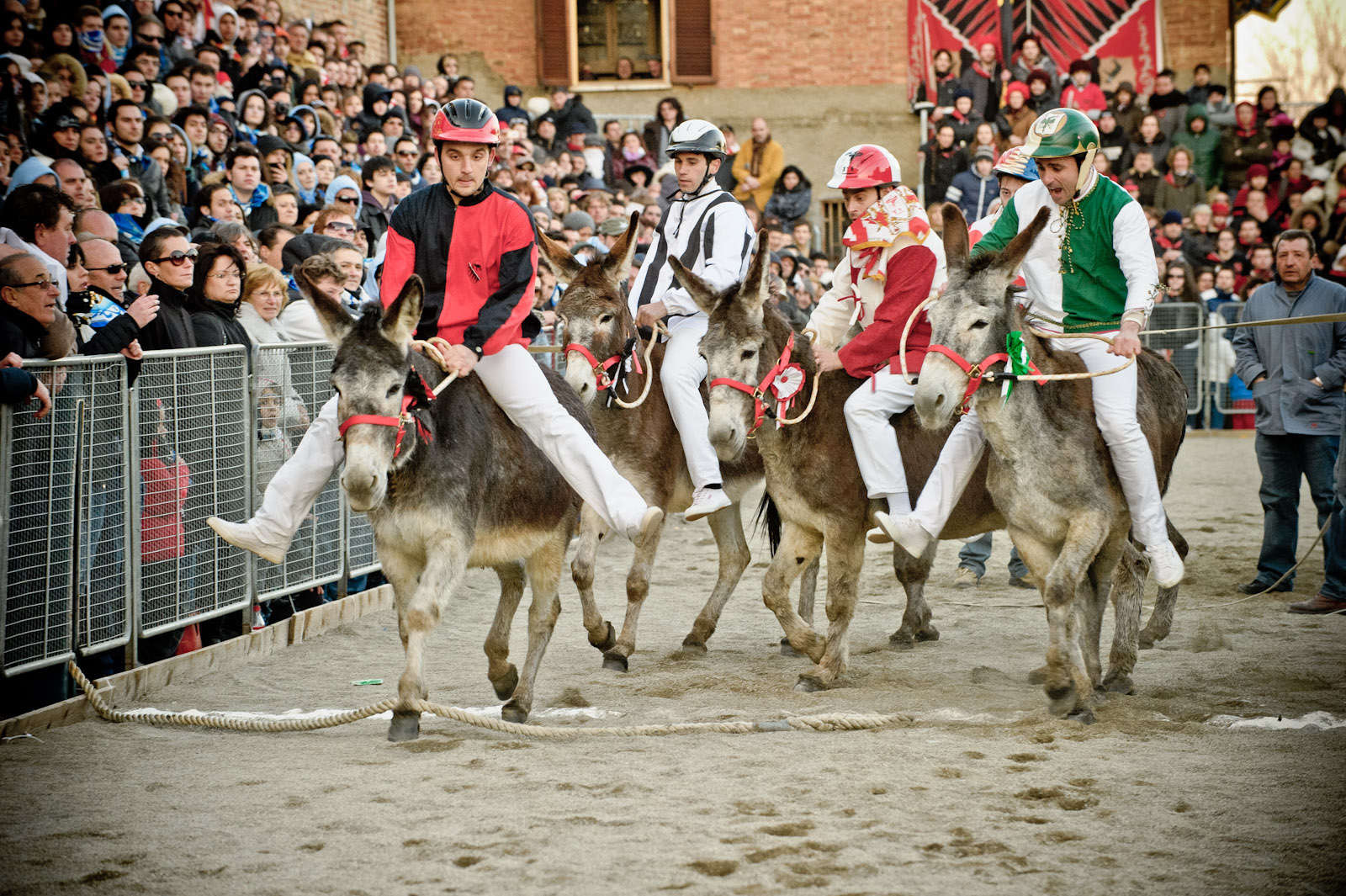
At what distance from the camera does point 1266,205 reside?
68.7 ft

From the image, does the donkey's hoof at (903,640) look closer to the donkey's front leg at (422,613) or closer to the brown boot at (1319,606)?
the brown boot at (1319,606)

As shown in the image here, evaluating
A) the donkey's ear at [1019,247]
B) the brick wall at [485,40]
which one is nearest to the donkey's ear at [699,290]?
the donkey's ear at [1019,247]

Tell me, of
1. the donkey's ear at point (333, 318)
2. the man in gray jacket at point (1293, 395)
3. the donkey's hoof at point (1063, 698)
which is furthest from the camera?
the man in gray jacket at point (1293, 395)

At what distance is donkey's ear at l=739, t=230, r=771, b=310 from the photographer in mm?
6543

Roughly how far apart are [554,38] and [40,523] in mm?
21412

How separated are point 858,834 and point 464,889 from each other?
1.33m

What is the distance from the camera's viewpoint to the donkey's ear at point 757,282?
654cm

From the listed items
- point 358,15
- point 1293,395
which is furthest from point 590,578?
point 358,15

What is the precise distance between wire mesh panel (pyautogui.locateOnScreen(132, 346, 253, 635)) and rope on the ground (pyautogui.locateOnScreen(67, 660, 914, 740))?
925mm

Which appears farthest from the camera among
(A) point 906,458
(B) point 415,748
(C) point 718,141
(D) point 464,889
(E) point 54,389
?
(C) point 718,141

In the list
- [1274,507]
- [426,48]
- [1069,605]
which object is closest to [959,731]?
[1069,605]

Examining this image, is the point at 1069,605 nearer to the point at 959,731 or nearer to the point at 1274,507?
the point at 959,731

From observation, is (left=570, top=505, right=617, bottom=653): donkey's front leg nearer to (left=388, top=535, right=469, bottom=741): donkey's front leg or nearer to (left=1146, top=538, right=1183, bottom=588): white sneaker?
(left=388, top=535, right=469, bottom=741): donkey's front leg

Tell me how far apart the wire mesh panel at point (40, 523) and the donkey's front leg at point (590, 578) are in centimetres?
257
